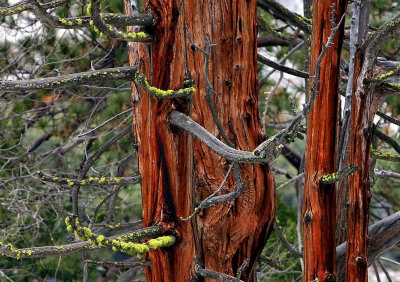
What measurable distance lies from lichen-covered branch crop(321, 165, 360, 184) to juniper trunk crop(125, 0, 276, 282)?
31 centimetres

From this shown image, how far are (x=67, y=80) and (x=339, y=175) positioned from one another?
4.59ft

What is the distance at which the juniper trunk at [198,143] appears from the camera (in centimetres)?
299

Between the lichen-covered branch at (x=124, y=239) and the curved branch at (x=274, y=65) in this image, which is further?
the curved branch at (x=274, y=65)

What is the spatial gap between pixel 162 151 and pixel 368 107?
130 centimetres

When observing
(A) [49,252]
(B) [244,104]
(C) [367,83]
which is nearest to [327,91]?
(C) [367,83]

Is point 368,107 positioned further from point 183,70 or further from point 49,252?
point 49,252

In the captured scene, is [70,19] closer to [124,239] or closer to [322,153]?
[124,239]

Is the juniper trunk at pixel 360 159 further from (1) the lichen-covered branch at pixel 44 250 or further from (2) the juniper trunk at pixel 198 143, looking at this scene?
(1) the lichen-covered branch at pixel 44 250

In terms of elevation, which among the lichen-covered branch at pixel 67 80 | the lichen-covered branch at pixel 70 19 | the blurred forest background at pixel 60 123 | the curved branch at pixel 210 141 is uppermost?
the lichen-covered branch at pixel 70 19

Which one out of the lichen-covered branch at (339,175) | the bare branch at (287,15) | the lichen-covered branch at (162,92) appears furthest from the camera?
the bare branch at (287,15)

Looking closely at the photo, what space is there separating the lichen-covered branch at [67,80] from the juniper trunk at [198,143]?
0.49 ft

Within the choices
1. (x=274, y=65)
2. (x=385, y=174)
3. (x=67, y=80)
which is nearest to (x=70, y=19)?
(x=67, y=80)

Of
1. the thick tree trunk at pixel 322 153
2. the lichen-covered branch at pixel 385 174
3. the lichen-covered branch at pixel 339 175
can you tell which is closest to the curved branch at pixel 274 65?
the thick tree trunk at pixel 322 153

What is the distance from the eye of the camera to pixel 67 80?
9.07 feet
